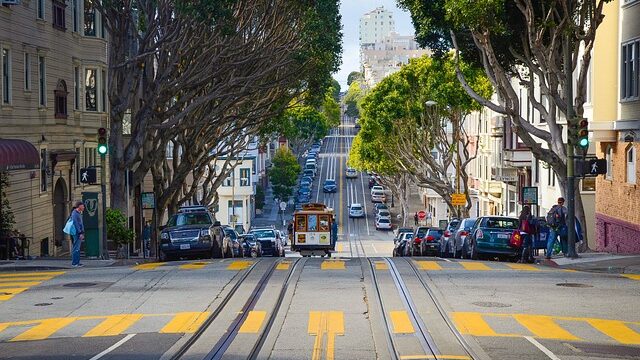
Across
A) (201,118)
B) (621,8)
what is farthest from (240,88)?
(621,8)

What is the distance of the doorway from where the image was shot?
150 feet

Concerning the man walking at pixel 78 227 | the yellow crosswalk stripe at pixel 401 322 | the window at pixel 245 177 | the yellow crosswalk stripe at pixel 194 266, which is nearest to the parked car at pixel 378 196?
the window at pixel 245 177

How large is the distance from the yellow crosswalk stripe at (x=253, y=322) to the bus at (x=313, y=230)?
30230 millimetres

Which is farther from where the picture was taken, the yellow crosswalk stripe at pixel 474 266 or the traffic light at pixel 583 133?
the traffic light at pixel 583 133

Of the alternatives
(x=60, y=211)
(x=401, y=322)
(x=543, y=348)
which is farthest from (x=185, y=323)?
(x=60, y=211)

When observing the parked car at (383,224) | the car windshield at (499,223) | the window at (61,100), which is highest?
the window at (61,100)

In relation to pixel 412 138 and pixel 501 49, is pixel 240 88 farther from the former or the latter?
pixel 412 138

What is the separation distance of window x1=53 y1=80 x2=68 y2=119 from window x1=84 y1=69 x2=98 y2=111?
306 cm

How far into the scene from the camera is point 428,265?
2986 centimetres

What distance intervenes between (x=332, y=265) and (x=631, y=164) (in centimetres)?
1367

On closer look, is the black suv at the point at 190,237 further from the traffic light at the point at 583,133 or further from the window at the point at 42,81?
the traffic light at the point at 583,133

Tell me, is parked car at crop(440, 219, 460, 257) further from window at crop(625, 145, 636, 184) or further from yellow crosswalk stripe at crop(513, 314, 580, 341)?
yellow crosswalk stripe at crop(513, 314, 580, 341)

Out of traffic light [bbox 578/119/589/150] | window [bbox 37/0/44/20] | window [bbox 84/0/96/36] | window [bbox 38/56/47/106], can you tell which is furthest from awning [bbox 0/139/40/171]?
traffic light [bbox 578/119/589/150]

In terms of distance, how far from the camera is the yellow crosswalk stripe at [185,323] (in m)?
18.9
